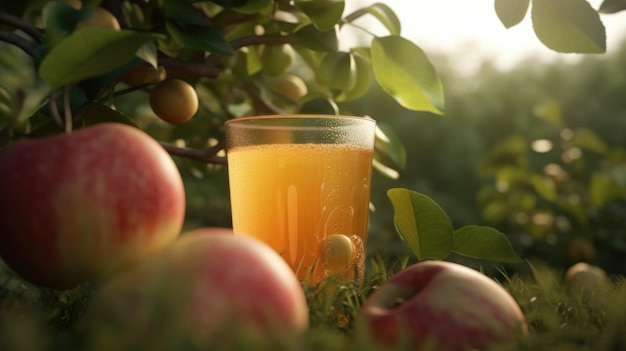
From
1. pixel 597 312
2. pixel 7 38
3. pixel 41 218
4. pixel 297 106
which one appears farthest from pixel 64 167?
pixel 297 106

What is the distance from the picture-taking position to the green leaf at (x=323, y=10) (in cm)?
119

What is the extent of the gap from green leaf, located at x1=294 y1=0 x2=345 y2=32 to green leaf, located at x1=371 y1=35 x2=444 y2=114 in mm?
92

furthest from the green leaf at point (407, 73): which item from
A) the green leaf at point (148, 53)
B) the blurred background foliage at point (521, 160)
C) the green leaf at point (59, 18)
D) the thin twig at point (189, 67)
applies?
the blurred background foliage at point (521, 160)

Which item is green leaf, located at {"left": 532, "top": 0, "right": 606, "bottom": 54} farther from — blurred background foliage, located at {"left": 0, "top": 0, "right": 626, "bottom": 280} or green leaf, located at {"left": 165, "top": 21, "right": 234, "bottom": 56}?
blurred background foliage, located at {"left": 0, "top": 0, "right": 626, "bottom": 280}

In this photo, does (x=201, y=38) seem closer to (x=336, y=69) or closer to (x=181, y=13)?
(x=181, y=13)

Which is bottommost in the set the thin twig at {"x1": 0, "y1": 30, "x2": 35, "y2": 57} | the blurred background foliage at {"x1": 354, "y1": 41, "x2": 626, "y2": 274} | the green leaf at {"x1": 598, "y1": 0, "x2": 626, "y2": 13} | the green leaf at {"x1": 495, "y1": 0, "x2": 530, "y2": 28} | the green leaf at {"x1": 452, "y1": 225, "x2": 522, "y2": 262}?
the blurred background foliage at {"x1": 354, "y1": 41, "x2": 626, "y2": 274}

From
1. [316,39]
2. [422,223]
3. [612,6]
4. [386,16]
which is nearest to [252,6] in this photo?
[316,39]

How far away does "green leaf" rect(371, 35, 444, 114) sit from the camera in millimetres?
1200

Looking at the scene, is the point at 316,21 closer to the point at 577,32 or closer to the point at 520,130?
the point at 577,32

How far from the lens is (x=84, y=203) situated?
2.45 ft

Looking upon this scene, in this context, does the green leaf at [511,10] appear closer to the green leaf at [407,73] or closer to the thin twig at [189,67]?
the green leaf at [407,73]

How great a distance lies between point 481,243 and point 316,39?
477 mm

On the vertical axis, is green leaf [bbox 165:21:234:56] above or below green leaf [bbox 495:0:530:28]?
below

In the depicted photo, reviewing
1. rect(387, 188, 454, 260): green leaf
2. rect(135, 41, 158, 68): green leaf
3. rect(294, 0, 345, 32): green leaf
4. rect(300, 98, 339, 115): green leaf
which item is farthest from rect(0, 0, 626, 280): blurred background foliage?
rect(387, 188, 454, 260): green leaf
